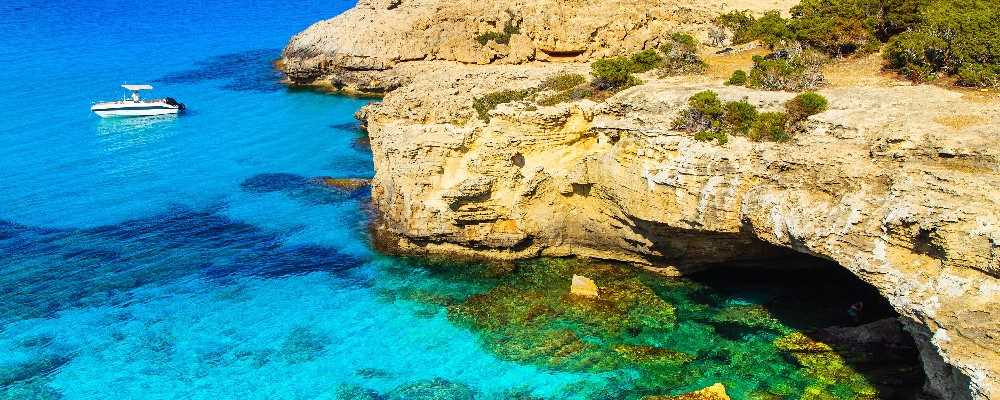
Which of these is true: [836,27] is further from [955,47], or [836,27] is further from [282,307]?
[282,307]

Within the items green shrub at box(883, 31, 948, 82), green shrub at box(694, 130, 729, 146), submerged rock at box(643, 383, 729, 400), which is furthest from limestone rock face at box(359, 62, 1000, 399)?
submerged rock at box(643, 383, 729, 400)

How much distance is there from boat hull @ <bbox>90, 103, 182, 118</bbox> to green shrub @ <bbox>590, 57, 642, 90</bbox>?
36620 millimetres

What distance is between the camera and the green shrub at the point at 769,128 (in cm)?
2352

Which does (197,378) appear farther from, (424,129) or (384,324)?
(424,129)

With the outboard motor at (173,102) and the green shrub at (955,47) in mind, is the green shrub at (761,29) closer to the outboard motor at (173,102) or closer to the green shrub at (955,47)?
the green shrub at (955,47)

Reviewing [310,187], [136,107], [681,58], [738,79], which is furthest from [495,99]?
[136,107]

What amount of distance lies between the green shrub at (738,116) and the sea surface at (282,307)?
6362mm

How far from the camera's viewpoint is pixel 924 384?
20906mm

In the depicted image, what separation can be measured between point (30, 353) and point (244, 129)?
95.7 ft

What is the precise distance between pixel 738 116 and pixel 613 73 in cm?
713

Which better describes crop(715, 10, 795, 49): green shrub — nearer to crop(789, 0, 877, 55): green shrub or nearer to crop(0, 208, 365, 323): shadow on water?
crop(789, 0, 877, 55): green shrub

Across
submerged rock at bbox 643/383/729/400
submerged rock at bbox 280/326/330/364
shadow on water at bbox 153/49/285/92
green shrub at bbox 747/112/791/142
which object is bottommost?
submerged rock at bbox 280/326/330/364

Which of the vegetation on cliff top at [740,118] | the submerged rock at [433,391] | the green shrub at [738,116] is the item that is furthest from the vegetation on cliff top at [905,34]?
the submerged rock at [433,391]

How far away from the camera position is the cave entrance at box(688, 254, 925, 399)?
891 inches
